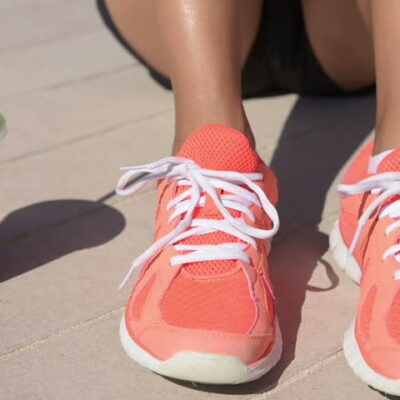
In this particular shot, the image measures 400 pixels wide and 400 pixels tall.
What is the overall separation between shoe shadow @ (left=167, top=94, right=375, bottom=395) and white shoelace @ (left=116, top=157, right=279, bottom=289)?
0.36 ft

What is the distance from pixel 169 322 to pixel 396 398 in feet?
0.86

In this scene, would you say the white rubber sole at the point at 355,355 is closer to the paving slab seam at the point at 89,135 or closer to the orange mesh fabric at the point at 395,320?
the orange mesh fabric at the point at 395,320

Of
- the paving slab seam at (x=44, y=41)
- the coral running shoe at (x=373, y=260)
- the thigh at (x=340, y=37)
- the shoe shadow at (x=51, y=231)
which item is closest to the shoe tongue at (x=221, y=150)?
the coral running shoe at (x=373, y=260)

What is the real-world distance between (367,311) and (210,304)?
0.18 meters

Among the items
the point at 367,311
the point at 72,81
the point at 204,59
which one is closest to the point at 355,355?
the point at 367,311

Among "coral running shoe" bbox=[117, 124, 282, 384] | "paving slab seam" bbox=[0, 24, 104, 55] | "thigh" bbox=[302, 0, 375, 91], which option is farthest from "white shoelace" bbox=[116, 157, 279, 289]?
"paving slab seam" bbox=[0, 24, 104, 55]

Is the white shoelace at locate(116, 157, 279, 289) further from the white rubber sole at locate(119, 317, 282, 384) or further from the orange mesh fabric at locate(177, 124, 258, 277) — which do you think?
the white rubber sole at locate(119, 317, 282, 384)

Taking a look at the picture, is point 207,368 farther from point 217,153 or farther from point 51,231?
point 51,231

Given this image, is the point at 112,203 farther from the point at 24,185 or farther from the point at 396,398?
the point at 396,398

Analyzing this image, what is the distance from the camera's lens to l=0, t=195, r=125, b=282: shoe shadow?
3.97ft

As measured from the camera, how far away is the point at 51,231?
1.28 m

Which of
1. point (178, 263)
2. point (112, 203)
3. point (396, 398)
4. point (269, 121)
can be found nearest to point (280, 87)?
point (269, 121)

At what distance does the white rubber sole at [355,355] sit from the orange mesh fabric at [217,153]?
177 mm

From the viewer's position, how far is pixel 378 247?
1043 millimetres
